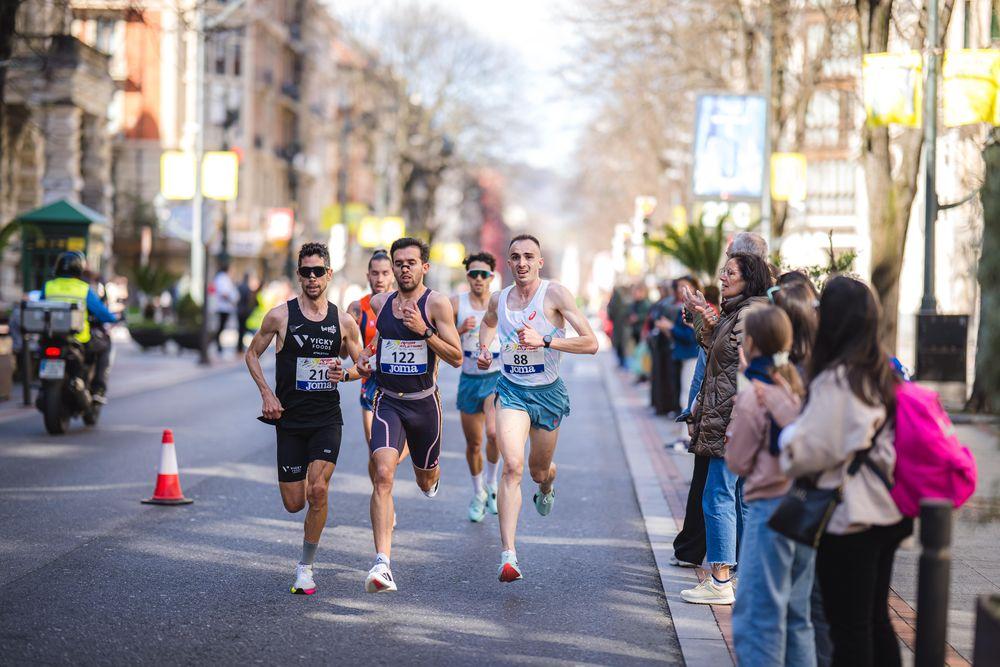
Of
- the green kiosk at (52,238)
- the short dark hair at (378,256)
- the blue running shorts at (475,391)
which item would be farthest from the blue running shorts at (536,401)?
the green kiosk at (52,238)

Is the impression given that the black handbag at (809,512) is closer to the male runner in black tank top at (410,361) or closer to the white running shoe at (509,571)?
the white running shoe at (509,571)

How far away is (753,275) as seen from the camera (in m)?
7.42

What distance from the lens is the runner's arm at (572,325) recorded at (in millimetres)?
8062

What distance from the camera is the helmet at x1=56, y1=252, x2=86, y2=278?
1544 cm

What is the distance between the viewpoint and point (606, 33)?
2925 centimetres

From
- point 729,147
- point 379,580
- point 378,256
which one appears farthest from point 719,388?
point 729,147

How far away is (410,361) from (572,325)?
93cm

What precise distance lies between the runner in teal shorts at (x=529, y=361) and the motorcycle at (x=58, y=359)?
7.69 meters

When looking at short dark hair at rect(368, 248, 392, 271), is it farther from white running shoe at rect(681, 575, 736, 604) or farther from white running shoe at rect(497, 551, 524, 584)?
white running shoe at rect(681, 575, 736, 604)

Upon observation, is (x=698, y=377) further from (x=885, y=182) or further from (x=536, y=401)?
(x=885, y=182)

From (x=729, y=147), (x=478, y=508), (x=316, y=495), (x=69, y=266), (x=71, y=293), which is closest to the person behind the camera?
(x=316, y=495)

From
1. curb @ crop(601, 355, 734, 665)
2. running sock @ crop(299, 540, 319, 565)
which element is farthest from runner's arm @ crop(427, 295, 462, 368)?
curb @ crop(601, 355, 734, 665)

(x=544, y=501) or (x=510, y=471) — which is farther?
(x=544, y=501)

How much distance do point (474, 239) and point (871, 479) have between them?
404ft
